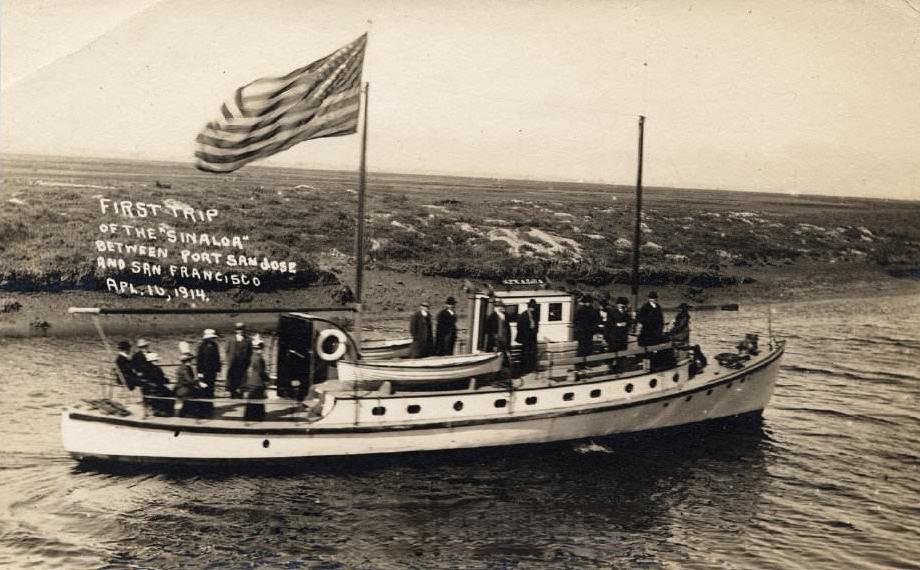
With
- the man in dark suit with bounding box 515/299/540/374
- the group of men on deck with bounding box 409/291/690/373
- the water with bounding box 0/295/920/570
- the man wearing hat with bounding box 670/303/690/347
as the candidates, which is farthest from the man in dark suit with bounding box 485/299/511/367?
the man wearing hat with bounding box 670/303/690/347

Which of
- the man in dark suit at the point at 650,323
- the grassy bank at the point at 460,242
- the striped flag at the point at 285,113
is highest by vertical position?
the striped flag at the point at 285,113

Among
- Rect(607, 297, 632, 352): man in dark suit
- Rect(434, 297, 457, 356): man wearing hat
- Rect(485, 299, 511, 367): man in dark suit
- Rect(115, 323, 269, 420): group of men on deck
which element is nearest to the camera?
Rect(115, 323, 269, 420): group of men on deck

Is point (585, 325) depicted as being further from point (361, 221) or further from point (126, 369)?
point (126, 369)

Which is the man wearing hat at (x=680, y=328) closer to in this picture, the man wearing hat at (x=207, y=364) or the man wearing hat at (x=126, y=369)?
the man wearing hat at (x=207, y=364)

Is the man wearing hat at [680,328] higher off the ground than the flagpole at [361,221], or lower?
lower

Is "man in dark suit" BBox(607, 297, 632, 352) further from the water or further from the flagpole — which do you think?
the flagpole

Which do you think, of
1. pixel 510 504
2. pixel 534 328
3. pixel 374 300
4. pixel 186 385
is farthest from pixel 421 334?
pixel 374 300

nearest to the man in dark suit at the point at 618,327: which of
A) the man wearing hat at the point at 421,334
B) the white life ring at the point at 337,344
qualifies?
the man wearing hat at the point at 421,334
